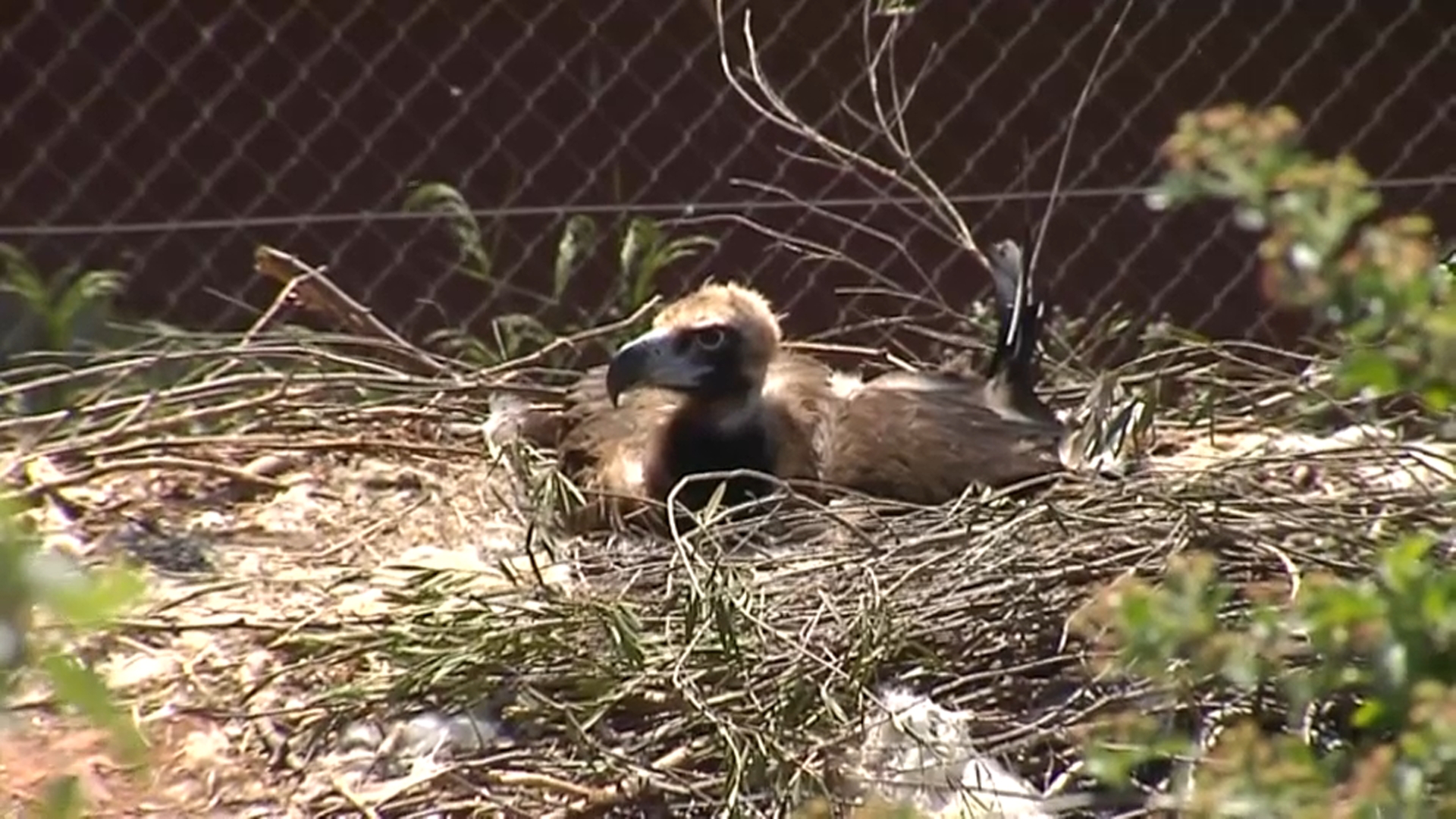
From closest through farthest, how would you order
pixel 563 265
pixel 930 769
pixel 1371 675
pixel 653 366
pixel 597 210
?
1. pixel 1371 675
2. pixel 930 769
3. pixel 653 366
4. pixel 597 210
5. pixel 563 265

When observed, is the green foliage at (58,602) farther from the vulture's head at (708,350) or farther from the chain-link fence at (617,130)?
the chain-link fence at (617,130)

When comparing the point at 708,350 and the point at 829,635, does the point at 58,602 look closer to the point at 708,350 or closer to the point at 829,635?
the point at 829,635

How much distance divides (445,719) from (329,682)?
7.4 inches

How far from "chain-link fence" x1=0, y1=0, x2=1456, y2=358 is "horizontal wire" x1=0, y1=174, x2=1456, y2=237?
4 cm

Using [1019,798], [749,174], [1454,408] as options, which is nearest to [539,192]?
[749,174]

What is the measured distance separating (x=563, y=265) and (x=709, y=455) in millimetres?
1002

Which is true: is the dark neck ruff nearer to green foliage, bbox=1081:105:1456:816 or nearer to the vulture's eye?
the vulture's eye

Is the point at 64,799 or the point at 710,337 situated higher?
the point at 64,799

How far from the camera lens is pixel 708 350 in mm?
3670

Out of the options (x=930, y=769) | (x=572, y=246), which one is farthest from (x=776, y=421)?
(x=930, y=769)

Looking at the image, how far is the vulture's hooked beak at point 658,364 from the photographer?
3.55 m

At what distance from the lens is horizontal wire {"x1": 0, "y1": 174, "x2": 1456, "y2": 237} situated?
426 centimetres

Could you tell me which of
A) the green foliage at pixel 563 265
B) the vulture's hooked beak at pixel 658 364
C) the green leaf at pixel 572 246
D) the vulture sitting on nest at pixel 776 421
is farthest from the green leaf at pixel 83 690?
the green leaf at pixel 572 246

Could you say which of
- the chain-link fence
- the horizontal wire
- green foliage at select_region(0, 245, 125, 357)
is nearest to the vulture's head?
the horizontal wire
